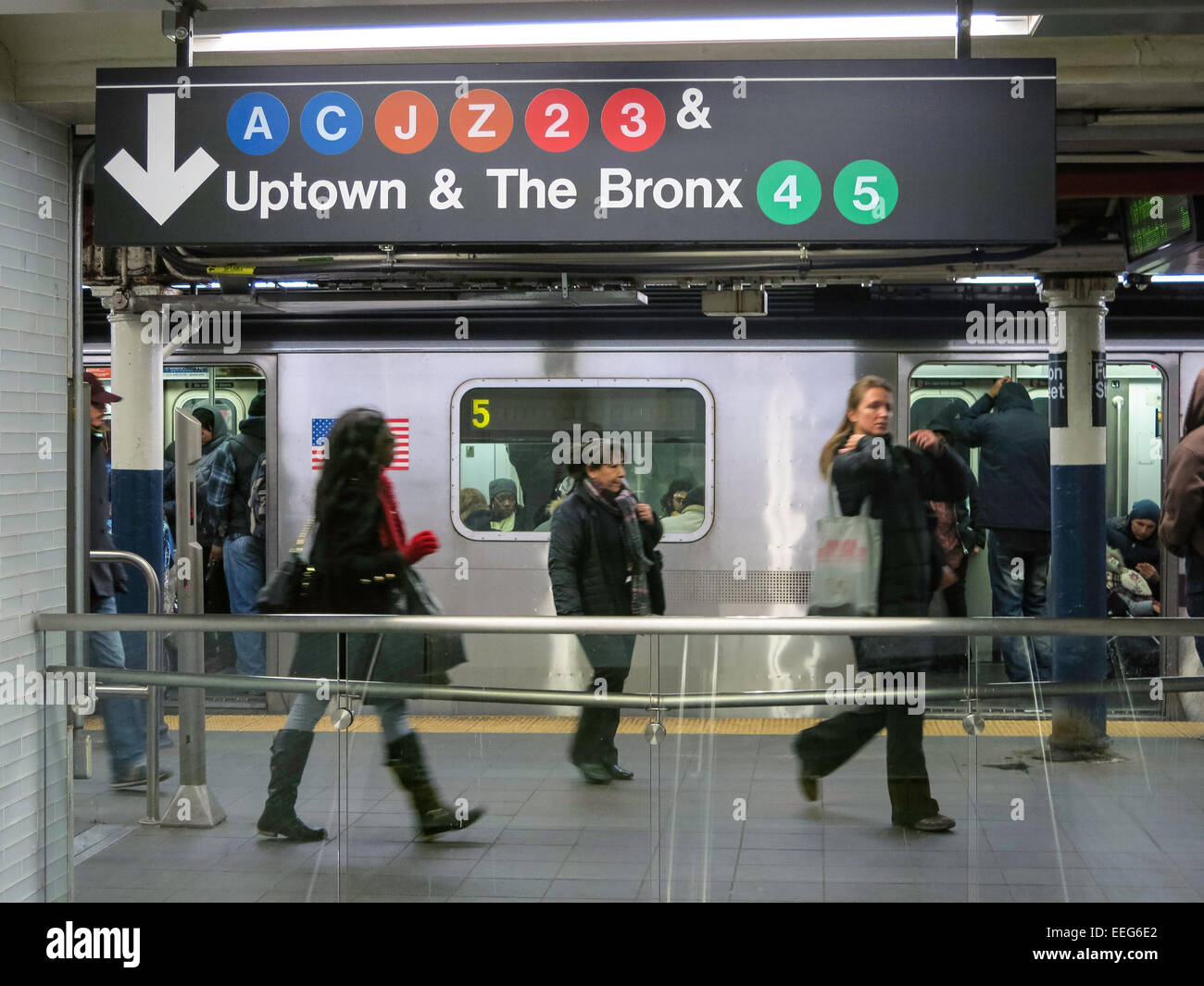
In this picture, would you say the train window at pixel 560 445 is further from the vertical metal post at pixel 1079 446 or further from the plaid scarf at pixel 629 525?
the vertical metal post at pixel 1079 446

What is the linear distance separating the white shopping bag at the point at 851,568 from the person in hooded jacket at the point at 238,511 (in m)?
4.75

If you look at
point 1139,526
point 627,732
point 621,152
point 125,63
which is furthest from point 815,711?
point 1139,526

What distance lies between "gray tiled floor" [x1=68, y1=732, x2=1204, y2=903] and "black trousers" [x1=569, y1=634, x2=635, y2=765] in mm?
58

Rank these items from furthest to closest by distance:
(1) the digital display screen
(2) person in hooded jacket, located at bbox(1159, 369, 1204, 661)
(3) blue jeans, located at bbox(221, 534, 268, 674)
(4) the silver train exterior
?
(3) blue jeans, located at bbox(221, 534, 268, 674) < (4) the silver train exterior < (1) the digital display screen < (2) person in hooded jacket, located at bbox(1159, 369, 1204, 661)

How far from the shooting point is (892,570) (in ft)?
15.7

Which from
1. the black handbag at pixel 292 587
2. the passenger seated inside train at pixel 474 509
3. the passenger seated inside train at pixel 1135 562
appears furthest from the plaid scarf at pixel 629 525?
the passenger seated inside train at pixel 1135 562

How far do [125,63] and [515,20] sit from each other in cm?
140

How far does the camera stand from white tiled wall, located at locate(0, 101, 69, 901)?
4.07 meters

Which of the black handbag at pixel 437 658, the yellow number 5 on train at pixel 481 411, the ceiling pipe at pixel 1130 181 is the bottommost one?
the black handbag at pixel 437 658

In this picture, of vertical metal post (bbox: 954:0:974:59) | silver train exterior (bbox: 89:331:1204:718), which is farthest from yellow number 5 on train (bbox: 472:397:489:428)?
vertical metal post (bbox: 954:0:974:59)

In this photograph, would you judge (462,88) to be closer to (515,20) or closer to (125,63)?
(515,20)

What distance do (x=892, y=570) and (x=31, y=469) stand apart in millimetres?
3046

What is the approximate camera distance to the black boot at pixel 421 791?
162 inches

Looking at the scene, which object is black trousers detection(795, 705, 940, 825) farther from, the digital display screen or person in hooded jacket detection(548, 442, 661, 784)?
the digital display screen
